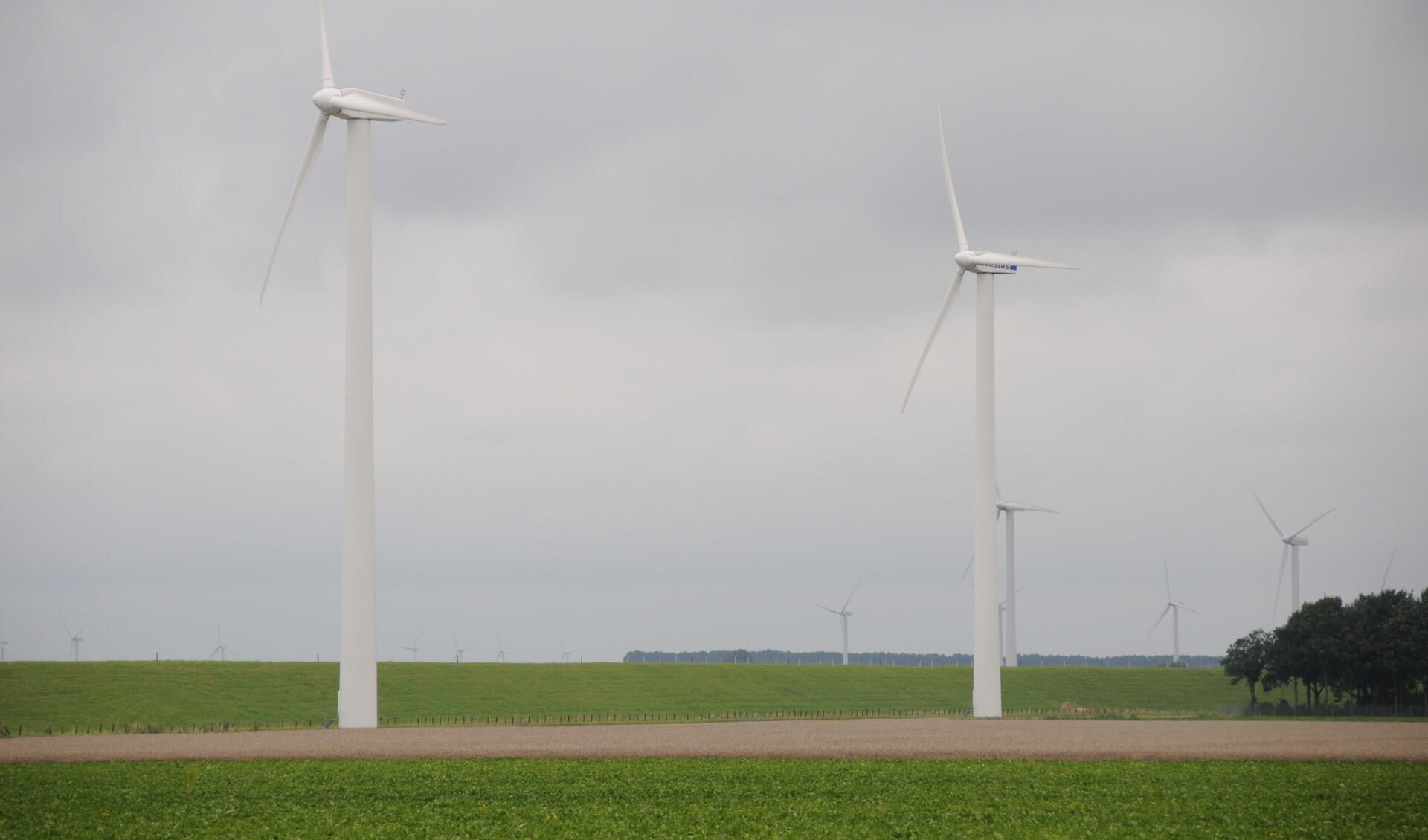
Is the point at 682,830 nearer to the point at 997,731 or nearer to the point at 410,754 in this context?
the point at 410,754

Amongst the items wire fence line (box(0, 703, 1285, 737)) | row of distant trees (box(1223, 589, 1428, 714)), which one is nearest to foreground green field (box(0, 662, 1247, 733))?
wire fence line (box(0, 703, 1285, 737))

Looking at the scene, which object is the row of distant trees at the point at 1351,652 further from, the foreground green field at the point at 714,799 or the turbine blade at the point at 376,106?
the turbine blade at the point at 376,106

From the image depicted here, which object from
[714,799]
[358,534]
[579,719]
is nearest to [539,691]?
[579,719]

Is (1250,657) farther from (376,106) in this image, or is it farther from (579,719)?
(376,106)

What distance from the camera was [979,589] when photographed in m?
91.2

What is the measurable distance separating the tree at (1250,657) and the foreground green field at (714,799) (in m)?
65.5

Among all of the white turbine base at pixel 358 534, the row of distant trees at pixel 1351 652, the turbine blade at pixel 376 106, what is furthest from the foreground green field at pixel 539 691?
the turbine blade at pixel 376 106

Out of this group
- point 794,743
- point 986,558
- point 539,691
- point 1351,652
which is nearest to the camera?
point 794,743

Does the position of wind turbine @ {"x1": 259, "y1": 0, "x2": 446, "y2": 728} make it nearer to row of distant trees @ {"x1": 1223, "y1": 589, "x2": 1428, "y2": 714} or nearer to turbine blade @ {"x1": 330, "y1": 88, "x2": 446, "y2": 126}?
turbine blade @ {"x1": 330, "y1": 88, "x2": 446, "y2": 126}

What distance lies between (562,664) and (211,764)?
98.7 m

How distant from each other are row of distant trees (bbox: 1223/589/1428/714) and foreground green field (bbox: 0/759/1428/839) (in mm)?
61025

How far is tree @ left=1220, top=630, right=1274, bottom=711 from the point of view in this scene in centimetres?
11400

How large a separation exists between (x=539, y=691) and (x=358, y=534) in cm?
5946

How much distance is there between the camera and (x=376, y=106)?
78.8m
